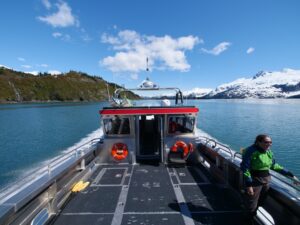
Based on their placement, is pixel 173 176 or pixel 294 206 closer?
pixel 294 206

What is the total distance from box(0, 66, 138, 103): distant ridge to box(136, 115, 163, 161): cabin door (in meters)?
122

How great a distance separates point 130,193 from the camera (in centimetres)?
628

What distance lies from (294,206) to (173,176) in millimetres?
4242

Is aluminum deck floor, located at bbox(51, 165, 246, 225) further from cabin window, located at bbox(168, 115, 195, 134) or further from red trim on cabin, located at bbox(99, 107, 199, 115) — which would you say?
red trim on cabin, located at bbox(99, 107, 199, 115)

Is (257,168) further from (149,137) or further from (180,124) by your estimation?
(149,137)

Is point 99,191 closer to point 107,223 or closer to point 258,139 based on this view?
point 107,223

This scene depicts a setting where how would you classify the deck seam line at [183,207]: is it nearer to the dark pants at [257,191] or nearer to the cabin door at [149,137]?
the dark pants at [257,191]

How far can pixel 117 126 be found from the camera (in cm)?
914

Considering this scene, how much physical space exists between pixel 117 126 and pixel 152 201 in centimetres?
404

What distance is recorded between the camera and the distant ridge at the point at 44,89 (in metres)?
143

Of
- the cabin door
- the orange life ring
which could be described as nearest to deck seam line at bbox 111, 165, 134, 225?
the cabin door

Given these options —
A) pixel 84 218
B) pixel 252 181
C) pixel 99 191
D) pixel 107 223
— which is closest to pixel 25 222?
pixel 84 218

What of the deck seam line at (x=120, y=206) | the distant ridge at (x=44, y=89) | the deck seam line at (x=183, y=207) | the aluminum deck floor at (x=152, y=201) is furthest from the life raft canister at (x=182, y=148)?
the distant ridge at (x=44, y=89)

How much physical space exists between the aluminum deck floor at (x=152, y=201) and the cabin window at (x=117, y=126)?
180cm
